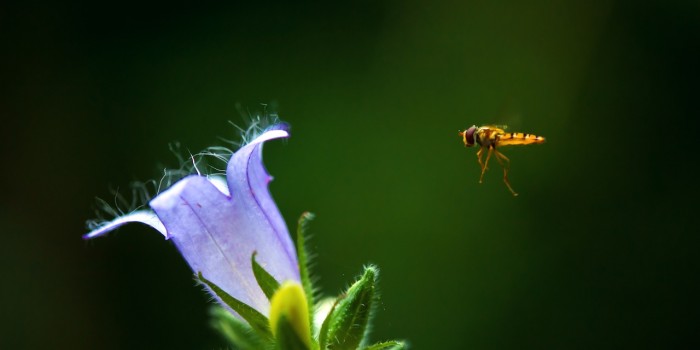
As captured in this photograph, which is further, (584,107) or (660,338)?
(584,107)

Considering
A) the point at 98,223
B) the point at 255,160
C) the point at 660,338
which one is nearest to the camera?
the point at 255,160

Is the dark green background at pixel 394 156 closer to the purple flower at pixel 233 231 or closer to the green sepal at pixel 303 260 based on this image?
the purple flower at pixel 233 231

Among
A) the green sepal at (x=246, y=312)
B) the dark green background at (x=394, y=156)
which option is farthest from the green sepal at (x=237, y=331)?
the dark green background at (x=394, y=156)

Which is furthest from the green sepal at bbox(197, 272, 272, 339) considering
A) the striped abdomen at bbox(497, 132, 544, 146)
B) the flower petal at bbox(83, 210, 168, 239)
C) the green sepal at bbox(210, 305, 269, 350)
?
the striped abdomen at bbox(497, 132, 544, 146)

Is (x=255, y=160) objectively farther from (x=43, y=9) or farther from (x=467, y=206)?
(x=43, y=9)

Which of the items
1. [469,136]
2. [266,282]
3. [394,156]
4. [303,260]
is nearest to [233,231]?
[266,282]

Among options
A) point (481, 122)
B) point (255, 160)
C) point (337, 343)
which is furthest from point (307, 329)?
point (481, 122)
